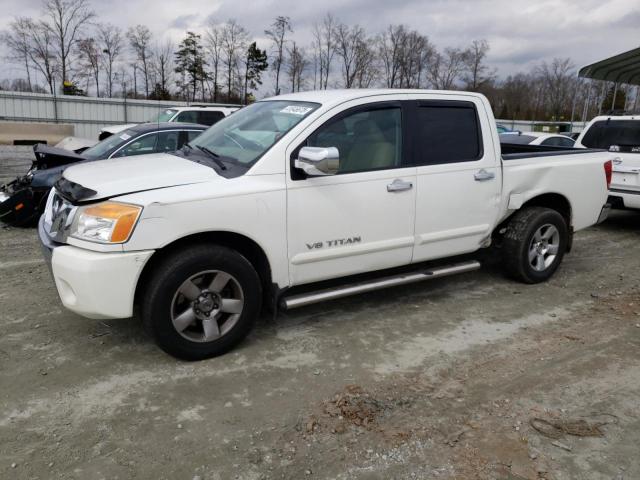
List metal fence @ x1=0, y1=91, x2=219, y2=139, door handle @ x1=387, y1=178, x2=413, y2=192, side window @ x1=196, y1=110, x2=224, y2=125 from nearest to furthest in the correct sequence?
door handle @ x1=387, y1=178, x2=413, y2=192, side window @ x1=196, y1=110, x2=224, y2=125, metal fence @ x1=0, y1=91, x2=219, y2=139

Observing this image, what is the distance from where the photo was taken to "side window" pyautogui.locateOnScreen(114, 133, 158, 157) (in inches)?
317

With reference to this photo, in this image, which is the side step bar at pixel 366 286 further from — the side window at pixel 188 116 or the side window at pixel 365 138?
the side window at pixel 188 116

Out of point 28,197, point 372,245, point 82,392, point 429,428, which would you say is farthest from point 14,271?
point 429,428

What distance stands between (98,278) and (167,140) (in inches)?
219

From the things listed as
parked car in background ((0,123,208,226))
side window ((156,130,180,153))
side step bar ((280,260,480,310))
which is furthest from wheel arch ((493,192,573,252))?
side window ((156,130,180,153))

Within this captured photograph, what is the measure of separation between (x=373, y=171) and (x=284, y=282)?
111 cm

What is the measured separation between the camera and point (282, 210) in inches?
148

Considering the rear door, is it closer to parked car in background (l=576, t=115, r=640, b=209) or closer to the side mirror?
the side mirror

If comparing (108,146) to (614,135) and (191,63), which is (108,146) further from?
(191,63)

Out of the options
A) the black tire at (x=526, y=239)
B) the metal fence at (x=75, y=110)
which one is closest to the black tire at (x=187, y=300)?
the black tire at (x=526, y=239)

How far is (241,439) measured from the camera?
114 inches

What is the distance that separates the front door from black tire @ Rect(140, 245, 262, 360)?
0.39 m

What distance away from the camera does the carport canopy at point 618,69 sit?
425 inches

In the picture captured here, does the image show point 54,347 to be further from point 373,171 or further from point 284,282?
point 373,171
